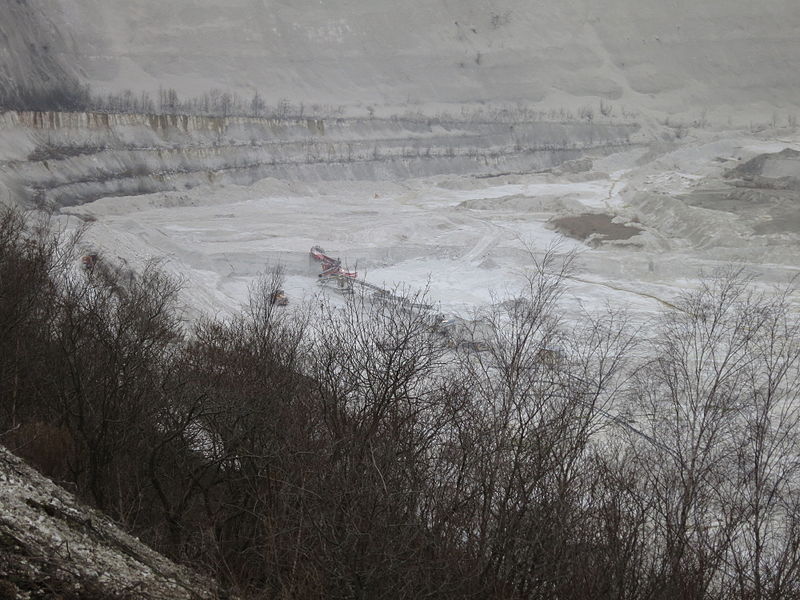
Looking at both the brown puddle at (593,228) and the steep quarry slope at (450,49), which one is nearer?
the brown puddle at (593,228)

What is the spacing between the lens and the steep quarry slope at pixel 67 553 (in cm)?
527

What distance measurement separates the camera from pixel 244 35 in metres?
53.8

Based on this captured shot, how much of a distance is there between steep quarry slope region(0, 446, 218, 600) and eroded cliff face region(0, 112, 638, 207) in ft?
88.8

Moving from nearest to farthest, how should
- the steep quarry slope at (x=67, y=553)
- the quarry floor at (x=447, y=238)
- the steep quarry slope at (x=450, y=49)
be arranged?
the steep quarry slope at (x=67, y=553) → the quarry floor at (x=447, y=238) → the steep quarry slope at (x=450, y=49)

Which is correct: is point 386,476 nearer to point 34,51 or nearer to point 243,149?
point 243,149

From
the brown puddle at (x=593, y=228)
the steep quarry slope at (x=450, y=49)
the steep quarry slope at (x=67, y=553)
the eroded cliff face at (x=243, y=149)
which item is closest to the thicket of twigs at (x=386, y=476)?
the steep quarry slope at (x=67, y=553)

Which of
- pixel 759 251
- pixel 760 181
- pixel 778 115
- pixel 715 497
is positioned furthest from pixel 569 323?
pixel 778 115

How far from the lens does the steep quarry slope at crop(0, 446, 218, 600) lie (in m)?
5.27

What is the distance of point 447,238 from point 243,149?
17.8 m

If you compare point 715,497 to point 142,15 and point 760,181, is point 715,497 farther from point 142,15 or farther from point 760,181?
point 142,15

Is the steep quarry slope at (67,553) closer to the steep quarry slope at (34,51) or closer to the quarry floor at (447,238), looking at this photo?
the quarry floor at (447,238)

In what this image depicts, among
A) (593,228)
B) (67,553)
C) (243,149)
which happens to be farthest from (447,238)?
(67,553)

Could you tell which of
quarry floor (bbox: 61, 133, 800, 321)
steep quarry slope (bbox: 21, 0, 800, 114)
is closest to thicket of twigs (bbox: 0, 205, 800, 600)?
quarry floor (bbox: 61, 133, 800, 321)

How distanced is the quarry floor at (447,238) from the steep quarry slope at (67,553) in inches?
569
